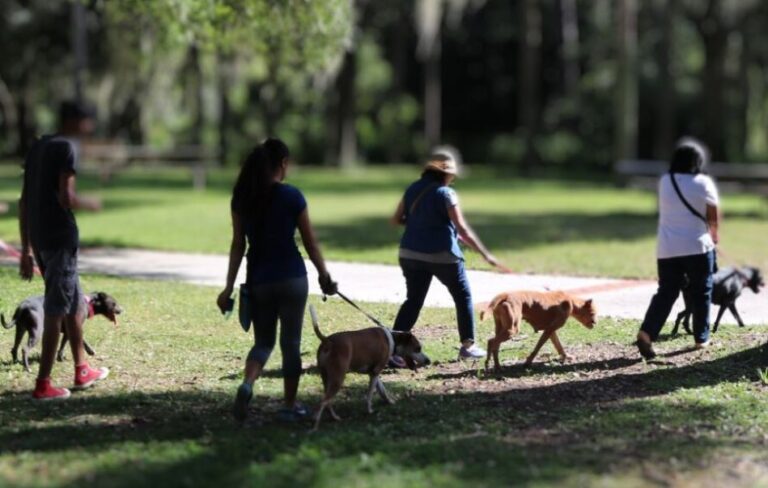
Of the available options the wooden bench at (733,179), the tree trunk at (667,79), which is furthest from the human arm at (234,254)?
the tree trunk at (667,79)

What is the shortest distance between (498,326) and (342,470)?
2706 millimetres

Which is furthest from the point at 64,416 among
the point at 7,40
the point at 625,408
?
the point at 7,40

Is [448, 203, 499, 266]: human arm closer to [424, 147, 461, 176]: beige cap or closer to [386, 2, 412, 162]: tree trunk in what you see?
[424, 147, 461, 176]: beige cap

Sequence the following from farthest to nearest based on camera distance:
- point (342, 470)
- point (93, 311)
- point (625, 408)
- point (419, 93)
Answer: point (419, 93) < point (93, 311) < point (625, 408) < point (342, 470)

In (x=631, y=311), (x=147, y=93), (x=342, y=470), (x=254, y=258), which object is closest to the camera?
(x=342, y=470)

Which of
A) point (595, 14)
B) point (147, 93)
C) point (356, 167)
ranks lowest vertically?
point (356, 167)

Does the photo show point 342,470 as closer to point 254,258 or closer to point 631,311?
point 254,258

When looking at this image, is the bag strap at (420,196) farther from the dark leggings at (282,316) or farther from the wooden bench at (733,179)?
the wooden bench at (733,179)

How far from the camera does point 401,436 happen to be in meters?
6.49

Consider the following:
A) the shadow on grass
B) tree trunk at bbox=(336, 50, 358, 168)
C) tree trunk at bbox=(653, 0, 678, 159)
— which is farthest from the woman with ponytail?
tree trunk at bbox=(336, 50, 358, 168)

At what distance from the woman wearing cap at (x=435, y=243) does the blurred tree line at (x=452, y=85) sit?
20.6 metres

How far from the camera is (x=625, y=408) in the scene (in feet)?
23.9

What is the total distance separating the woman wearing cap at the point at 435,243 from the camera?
27.4 ft

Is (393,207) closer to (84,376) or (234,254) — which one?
(84,376)
